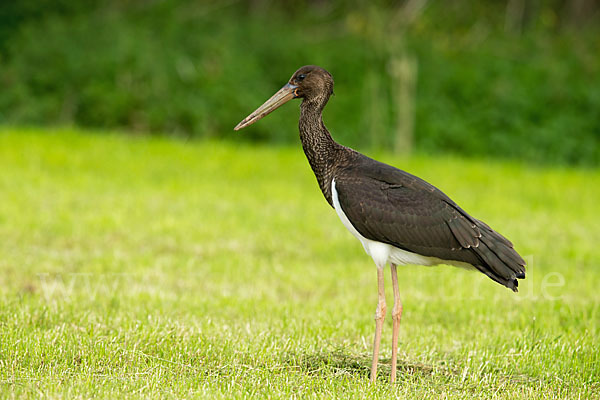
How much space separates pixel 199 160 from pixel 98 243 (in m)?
6.10

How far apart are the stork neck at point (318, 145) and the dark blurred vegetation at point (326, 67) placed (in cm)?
1247

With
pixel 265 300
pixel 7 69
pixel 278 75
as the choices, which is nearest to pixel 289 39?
pixel 278 75

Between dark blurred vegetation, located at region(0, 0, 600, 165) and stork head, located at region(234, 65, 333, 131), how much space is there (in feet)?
40.5

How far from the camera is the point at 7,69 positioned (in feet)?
61.3

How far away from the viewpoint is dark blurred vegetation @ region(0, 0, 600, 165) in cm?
1861

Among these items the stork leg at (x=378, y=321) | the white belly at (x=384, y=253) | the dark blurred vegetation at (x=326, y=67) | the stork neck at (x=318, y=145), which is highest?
the dark blurred vegetation at (x=326, y=67)

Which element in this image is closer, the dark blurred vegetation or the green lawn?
the green lawn

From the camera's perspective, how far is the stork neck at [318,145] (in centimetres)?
526

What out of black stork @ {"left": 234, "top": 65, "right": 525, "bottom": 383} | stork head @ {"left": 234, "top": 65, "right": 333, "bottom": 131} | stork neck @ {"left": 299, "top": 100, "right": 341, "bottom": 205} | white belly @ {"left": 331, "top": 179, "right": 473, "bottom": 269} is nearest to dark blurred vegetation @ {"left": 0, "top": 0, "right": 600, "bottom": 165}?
stork head @ {"left": 234, "top": 65, "right": 333, "bottom": 131}

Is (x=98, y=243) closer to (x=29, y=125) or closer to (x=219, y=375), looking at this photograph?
(x=219, y=375)

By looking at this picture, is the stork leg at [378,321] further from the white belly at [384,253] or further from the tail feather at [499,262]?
the tail feather at [499,262]

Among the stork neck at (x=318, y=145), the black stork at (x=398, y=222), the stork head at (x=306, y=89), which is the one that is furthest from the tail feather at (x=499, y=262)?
the stork head at (x=306, y=89)

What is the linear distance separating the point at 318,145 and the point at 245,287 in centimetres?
317

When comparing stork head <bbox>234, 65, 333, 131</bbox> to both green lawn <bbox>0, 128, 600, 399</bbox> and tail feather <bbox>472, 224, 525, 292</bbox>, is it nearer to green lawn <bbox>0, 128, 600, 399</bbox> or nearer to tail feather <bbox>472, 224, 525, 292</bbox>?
tail feather <bbox>472, 224, 525, 292</bbox>
